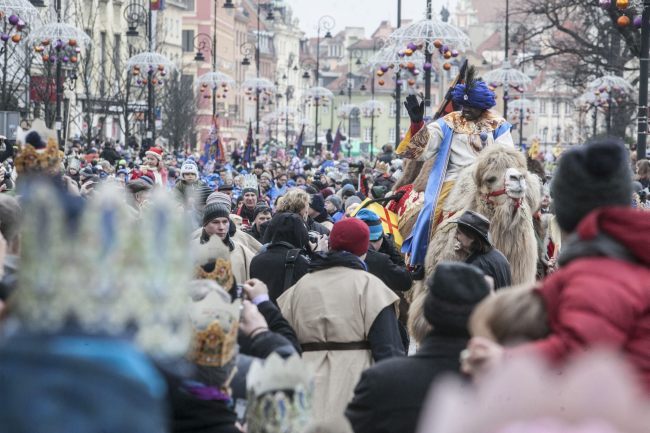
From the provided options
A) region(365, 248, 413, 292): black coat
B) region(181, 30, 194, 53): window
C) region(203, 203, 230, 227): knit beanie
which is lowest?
region(365, 248, 413, 292): black coat

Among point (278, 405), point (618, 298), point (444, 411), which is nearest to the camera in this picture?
point (444, 411)

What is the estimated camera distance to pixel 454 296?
4.61 m

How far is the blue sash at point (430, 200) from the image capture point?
1121 centimetres

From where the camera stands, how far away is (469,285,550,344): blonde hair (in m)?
3.58

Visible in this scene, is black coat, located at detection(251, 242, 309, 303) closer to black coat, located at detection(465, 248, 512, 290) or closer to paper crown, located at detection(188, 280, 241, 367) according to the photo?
black coat, located at detection(465, 248, 512, 290)

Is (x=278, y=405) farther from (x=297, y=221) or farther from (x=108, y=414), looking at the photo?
(x=297, y=221)

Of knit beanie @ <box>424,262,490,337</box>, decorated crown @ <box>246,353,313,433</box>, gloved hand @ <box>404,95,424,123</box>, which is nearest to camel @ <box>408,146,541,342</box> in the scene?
gloved hand @ <box>404,95,424,123</box>

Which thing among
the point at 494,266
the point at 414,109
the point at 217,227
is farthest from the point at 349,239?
the point at 414,109

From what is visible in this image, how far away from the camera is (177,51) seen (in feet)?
321

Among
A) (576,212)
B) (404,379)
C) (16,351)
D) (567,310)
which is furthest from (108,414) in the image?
(404,379)

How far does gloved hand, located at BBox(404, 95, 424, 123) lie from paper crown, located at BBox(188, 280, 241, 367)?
8915 millimetres

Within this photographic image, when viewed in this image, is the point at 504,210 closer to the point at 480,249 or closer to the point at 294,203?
the point at 480,249

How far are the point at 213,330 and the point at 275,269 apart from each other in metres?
5.04

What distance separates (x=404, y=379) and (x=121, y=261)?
2600mm
